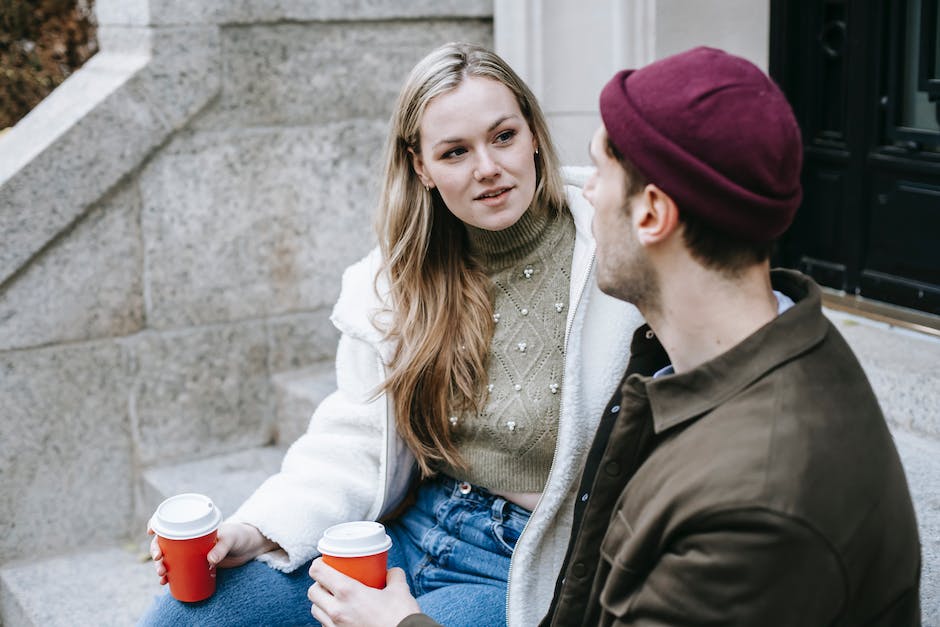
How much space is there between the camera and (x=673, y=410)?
1640 mm

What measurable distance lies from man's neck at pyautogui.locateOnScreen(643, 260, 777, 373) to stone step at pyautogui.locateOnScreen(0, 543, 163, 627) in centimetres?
239

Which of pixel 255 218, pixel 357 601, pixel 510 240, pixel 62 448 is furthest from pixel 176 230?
pixel 357 601

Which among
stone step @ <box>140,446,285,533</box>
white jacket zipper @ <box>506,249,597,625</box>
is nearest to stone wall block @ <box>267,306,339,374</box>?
stone step @ <box>140,446,285,533</box>

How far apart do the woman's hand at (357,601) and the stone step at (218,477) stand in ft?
5.42

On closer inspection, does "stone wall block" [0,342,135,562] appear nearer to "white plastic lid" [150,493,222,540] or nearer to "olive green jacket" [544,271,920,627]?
"white plastic lid" [150,493,222,540]

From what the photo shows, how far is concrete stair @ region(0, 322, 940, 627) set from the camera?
2979 millimetres

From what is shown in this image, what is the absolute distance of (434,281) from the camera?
268 centimetres

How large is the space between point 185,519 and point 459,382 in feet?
2.12

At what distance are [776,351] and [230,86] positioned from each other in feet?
9.49

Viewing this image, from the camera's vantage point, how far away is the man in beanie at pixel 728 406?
1442 millimetres

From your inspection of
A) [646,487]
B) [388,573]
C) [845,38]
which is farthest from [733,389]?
[845,38]

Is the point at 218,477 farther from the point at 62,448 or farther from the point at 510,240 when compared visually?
the point at 510,240

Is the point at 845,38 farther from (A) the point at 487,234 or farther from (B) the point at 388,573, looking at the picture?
(B) the point at 388,573

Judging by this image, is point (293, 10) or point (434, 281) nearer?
point (434, 281)
